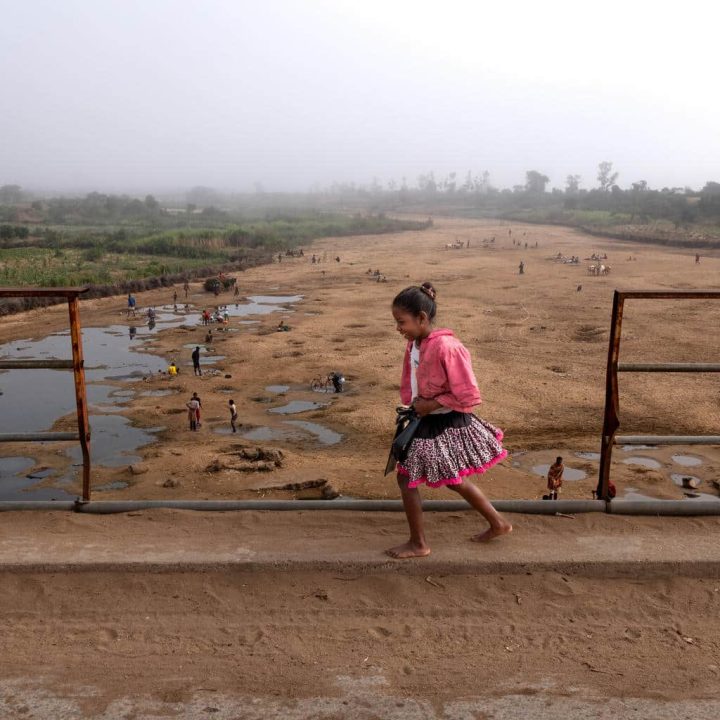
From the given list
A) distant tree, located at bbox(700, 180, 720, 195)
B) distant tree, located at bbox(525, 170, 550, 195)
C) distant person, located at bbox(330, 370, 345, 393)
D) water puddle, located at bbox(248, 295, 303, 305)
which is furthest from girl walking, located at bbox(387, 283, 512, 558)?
distant tree, located at bbox(525, 170, 550, 195)

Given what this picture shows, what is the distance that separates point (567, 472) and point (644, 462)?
5.08ft

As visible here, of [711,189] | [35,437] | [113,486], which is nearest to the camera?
[35,437]

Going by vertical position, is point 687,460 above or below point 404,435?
below

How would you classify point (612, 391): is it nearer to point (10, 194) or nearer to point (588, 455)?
point (588, 455)

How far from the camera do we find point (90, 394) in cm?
1627

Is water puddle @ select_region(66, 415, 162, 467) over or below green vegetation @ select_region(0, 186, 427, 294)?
below

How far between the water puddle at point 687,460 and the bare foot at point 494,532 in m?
9.13

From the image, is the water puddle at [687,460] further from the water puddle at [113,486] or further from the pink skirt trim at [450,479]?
the pink skirt trim at [450,479]

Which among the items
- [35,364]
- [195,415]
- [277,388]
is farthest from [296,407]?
[35,364]

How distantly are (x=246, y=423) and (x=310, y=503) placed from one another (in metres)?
10.3

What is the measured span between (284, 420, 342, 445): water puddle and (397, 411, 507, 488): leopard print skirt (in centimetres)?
961

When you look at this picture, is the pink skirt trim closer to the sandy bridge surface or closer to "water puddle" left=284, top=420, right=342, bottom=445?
the sandy bridge surface

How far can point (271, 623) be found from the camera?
114 inches

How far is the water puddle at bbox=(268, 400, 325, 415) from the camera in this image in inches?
583
